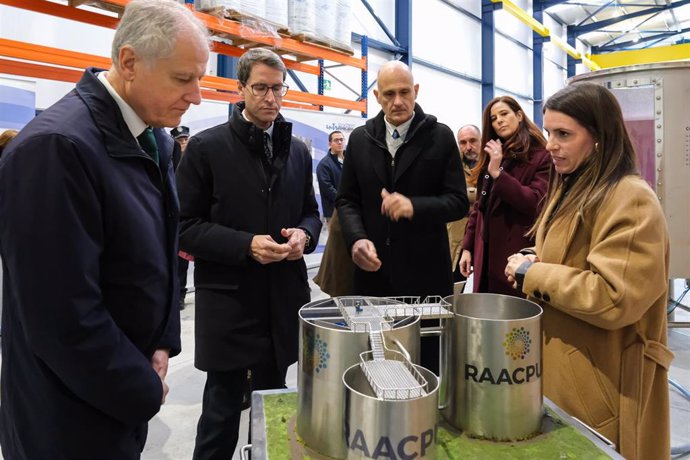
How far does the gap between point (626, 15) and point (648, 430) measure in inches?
631

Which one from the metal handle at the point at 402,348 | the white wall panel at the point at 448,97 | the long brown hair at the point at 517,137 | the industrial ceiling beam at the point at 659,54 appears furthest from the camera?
the white wall panel at the point at 448,97

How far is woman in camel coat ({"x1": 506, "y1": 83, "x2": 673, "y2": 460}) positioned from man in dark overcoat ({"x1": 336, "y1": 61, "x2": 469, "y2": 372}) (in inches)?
20.8

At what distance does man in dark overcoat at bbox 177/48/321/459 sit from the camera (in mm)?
1625

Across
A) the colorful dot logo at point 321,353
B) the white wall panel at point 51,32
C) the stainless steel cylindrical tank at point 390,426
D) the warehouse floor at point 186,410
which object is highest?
the white wall panel at point 51,32

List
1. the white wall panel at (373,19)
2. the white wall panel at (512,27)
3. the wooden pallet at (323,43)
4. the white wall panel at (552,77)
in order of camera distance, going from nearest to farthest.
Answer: the wooden pallet at (323,43)
the white wall panel at (373,19)
the white wall panel at (512,27)
the white wall panel at (552,77)

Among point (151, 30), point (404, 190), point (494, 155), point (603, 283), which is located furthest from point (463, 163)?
point (151, 30)

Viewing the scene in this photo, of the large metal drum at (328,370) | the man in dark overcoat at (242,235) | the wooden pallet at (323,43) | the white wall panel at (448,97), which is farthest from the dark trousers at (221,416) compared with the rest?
the white wall panel at (448,97)

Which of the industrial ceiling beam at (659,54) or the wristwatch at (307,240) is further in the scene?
the industrial ceiling beam at (659,54)

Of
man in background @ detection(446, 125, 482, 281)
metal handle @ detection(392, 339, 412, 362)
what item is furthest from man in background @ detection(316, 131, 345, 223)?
metal handle @ detection(392, 339, 412, 362)

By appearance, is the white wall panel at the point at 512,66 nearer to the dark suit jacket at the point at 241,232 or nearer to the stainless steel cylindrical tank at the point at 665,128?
the stainless steel cylindrical tank at the point at 665,128

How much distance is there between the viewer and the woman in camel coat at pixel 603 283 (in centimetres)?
107

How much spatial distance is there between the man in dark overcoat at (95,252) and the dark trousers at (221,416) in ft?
1.80

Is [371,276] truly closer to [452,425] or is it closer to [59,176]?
[452,425]

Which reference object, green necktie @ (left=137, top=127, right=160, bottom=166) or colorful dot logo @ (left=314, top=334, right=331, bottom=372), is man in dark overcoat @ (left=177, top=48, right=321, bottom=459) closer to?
green necktie @ (left=137, top=127, right=160, bottom=166)
